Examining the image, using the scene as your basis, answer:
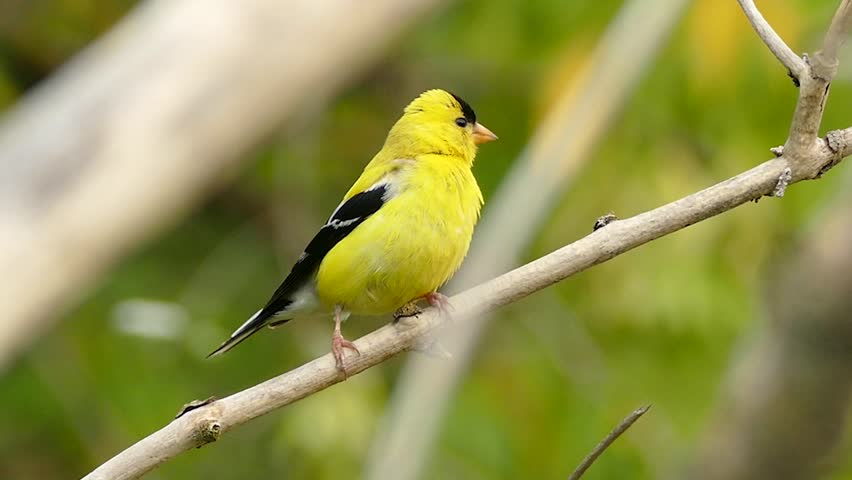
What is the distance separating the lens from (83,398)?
5.89 m

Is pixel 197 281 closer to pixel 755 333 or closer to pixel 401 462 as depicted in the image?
pixel 755 333

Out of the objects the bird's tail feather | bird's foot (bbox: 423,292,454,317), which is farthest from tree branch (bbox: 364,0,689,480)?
the bird's tail feather

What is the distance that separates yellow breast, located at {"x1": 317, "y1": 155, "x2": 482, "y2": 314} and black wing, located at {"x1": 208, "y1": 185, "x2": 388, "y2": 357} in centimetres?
5

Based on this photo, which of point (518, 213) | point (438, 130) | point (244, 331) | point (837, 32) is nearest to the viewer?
point (837, 32)

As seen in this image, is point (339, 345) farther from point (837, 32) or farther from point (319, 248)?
point (837, 32)

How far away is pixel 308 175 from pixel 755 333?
7.73ft

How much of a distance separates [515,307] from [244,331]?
3.40 meters

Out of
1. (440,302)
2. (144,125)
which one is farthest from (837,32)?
(144,125)

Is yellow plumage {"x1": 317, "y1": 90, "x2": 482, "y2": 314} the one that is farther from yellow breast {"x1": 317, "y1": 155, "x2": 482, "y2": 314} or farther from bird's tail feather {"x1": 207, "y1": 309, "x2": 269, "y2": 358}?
bird's tail feather {"x1": 207, "y1": 309, "x2": 269, "y2": 358}

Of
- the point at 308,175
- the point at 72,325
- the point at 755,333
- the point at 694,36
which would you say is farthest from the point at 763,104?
the point at 72,325

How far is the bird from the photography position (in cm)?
333

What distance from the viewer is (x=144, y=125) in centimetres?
417

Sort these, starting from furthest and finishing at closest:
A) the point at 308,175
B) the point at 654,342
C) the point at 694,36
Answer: the point at 308,175 → the point at 654,342 → the point at 694,36

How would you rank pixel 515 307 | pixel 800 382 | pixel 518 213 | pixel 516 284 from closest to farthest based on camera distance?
pixel 516 284 → pixel 518 213 → pixel 800 382 → pixel 515 307
